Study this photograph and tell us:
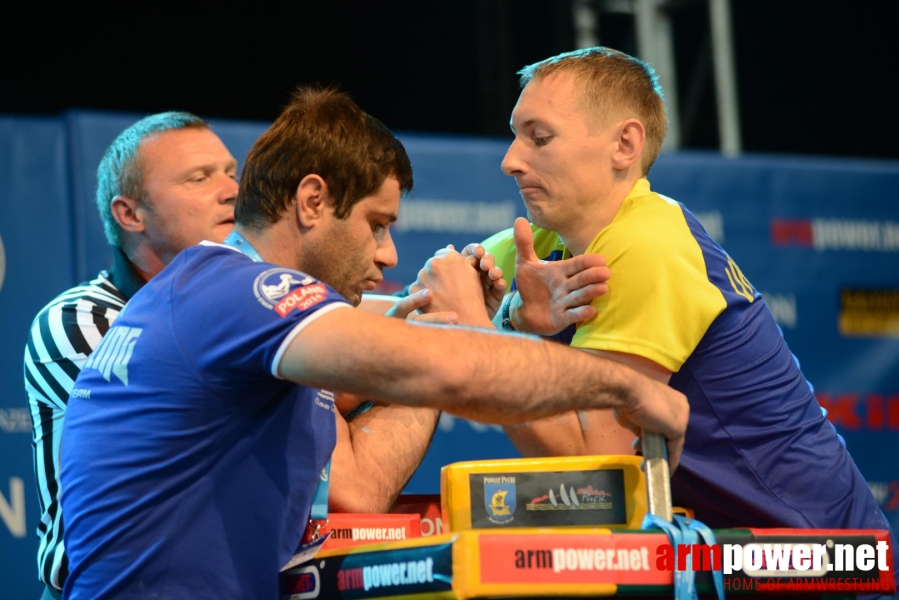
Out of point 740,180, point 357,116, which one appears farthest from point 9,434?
point 740,180

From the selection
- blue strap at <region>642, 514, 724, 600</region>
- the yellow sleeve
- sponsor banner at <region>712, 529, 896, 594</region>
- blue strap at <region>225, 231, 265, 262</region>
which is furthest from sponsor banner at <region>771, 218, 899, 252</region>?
blue strap at <region>642, 514, 724, 600</region>

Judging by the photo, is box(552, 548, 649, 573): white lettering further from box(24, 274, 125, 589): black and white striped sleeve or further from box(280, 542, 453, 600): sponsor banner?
box(24, 274, 125, 589): black and white striped sleeve

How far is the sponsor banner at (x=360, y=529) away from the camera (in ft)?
5.96

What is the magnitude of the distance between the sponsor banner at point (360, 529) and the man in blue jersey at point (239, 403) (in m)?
0.04

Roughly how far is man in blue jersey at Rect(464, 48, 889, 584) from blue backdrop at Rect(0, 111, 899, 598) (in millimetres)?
2022

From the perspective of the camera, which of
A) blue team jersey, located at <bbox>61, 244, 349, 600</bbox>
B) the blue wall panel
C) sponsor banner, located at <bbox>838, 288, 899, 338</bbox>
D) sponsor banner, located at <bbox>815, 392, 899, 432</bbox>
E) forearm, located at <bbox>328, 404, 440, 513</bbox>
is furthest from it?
sponsor banner, located at <bbox>838, 288, 899, 338</bbox>

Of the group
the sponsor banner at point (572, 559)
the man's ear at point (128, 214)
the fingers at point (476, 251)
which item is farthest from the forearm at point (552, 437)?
the man's ear at point (128, 214)

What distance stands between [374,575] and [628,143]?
3.73ft

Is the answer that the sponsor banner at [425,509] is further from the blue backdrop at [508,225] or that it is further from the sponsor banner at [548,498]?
the blue backdrop at [508,225]

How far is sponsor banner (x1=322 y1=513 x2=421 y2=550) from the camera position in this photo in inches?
71.5

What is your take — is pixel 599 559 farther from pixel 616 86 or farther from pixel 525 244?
pixel 616 86

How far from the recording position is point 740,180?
4781mm

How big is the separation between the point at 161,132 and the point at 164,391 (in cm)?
161

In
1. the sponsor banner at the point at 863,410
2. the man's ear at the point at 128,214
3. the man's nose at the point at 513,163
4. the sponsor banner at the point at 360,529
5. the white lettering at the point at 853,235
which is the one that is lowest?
the sponsor banner at the point at 863,410
